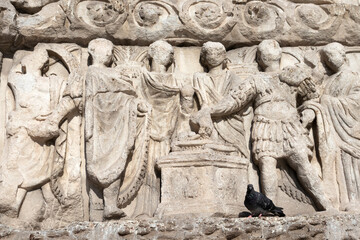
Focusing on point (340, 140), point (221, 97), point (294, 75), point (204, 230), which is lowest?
point (204, 230)

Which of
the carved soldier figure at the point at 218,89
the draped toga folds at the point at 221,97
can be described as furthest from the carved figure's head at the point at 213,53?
the draped toga folds at the point at 221,97

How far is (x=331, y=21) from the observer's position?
6.72m

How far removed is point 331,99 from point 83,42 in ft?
9.94

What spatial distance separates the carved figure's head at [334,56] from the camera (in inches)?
254

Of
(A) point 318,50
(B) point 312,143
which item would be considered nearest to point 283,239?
(B) point 312,143

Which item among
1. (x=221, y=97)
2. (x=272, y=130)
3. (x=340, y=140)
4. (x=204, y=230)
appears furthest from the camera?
(x=221, y=97)

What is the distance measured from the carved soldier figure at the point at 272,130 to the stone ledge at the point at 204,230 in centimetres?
98

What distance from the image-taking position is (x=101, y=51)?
20.2ft

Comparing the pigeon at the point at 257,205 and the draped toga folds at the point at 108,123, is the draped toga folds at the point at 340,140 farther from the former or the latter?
the draped toga folds at the point at 108,123

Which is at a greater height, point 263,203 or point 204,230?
point 263,203

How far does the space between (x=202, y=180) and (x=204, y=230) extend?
0.89 meters

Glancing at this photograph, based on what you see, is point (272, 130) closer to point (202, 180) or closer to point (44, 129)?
point (202, 180)

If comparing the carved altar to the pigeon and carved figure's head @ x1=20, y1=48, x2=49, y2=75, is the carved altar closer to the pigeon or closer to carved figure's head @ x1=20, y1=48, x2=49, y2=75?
carved figure's head @ x1=20, y1=48, x2=49, y2=75

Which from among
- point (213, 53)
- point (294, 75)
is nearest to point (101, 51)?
point (213, 53)
